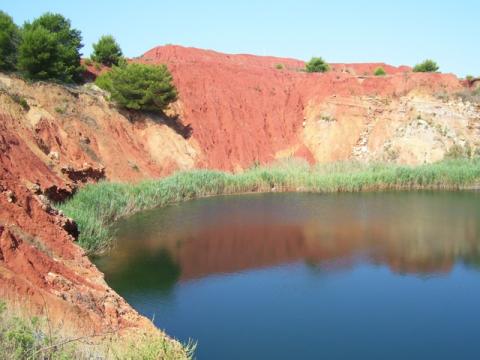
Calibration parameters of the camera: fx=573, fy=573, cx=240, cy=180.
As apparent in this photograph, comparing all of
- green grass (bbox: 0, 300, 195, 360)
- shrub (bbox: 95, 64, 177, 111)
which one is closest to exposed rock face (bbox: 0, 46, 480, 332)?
shrub (bbox: 95, 64, 177, 111)

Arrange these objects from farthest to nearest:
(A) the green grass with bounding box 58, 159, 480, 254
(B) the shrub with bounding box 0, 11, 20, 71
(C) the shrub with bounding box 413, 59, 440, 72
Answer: (C) the shrub with bounding box 413, 59, 440, 72, (B) the shrub with bounding box 0, 11, 20, 71, (A) the green grass with bounding box 58, 159, 480, 254

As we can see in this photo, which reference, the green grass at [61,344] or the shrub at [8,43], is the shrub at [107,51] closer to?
the shrub at [8,43]

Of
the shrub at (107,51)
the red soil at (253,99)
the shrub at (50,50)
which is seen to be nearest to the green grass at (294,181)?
the red soil at (253,99)

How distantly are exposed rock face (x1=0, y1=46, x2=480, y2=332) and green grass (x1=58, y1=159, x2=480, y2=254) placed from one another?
190 centimetres

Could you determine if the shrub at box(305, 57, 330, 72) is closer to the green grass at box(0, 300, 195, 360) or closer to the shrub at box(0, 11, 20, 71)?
the shrub at box(0, 11, 20, 71)

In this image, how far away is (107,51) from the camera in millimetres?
30625

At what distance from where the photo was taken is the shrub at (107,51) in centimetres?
3061

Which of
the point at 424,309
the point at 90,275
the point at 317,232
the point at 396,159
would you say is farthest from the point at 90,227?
the point at 396,159

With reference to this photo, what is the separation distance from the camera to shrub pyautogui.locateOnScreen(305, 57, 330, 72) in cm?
4022

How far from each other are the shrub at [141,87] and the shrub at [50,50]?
6.52 feet

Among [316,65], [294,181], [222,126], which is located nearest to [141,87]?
[222,126]

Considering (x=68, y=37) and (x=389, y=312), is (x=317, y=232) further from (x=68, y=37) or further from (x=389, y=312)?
(x=68, y=37)

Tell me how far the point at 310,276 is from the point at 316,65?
29.9 metres

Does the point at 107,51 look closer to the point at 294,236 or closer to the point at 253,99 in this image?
the point at 253,99
